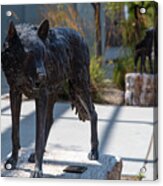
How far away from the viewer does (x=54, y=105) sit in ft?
6.83

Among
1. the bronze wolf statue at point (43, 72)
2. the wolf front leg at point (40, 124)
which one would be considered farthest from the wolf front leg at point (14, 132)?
the wolf front leg at point (40, 124)

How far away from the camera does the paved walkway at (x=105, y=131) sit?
2043 mm

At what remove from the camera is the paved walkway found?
2.04 meters

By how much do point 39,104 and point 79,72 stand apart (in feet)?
0.67

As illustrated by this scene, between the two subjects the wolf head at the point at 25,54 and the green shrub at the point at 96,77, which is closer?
the wolf head at the point at 25,54

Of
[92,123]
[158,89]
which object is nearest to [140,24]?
[158,89]

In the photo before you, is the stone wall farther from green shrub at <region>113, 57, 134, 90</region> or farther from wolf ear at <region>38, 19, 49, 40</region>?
wolf ear at <region>38, 19, 49, 40</region>

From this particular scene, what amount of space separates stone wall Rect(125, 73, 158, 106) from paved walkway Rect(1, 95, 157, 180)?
3 centimetres

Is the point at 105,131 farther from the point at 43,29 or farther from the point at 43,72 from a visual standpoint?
the point at 43,29

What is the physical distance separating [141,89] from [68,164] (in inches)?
15.5

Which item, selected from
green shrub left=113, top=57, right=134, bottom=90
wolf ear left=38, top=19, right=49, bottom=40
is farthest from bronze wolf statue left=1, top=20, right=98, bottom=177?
green shrub left=113, top=57, right=134, bottom=90

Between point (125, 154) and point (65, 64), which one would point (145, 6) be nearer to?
point (65, 64)

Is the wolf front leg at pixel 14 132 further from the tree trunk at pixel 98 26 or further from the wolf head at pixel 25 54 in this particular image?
the tree trunk at pixel 98 26

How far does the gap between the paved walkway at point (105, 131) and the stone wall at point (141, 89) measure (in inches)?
1.2
